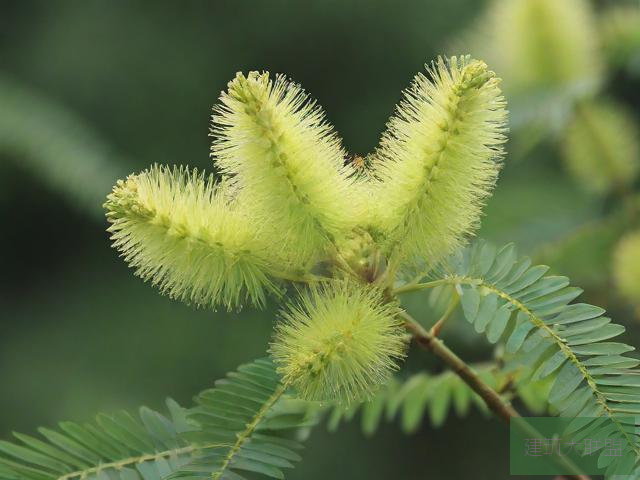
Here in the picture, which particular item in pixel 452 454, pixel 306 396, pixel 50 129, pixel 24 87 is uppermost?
pixel 24 87

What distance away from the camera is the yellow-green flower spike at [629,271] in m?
1.15

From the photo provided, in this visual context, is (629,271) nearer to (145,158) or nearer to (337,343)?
(337,343)

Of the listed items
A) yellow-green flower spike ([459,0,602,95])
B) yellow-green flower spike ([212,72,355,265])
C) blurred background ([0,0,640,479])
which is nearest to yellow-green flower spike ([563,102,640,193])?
yellow-green flower spike ([459,0,602,95])

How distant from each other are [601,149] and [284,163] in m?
0.96

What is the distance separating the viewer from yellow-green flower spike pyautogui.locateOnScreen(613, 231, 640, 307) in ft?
3.78

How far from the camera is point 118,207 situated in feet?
2.15

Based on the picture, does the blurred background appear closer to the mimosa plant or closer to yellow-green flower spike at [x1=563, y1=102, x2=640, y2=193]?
yellow-green flower spike at [x1=563, y1=102, x2=640, y2=193]

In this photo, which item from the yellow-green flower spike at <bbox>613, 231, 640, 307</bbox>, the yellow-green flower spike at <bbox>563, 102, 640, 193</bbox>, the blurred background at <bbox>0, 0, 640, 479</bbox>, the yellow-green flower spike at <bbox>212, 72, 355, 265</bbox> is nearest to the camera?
the yellow-green flower spike at <bbox>212, 72, 355, 265</bbox>

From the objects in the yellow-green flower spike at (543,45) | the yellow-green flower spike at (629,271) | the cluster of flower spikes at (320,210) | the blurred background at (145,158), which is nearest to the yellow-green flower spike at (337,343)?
the cluster of flower spikes at (320,210)

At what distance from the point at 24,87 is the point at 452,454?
1935 millimetres

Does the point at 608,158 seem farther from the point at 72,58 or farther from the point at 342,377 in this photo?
the point at 72,58

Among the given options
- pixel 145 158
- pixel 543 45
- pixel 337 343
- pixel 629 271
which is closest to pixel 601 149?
pixel 543 45

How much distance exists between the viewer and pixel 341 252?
693mm

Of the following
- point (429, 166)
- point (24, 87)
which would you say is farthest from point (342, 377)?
point (24, 87)
